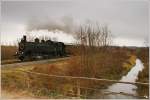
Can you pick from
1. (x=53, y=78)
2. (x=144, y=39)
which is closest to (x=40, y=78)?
(x=53, y=78)

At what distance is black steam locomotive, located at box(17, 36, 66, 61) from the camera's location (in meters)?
3.02

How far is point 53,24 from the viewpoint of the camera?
9.87 ft

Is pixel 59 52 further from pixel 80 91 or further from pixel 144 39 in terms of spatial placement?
pixel 144 39

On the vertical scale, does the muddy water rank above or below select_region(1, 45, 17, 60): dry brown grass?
below

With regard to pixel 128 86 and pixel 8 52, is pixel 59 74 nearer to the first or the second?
pixel 8 52

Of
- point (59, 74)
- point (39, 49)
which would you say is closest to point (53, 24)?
point (39, 49)

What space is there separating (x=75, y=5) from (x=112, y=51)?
581mm

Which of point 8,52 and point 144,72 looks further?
point 8,52

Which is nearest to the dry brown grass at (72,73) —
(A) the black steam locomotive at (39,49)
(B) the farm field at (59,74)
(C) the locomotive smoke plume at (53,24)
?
(B) the farm field at (59,74)

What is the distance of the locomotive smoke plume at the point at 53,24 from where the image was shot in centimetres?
298

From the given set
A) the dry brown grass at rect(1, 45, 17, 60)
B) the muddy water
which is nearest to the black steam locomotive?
the dry brown grass at rect(1, 45, 17, 60)

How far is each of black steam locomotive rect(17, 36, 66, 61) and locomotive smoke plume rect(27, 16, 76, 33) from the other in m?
0.13

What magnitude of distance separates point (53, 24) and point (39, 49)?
30 cm

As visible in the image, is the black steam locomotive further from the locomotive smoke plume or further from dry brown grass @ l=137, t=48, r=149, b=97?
dry brown grass @ l=137, t=48, r=149, b=97
